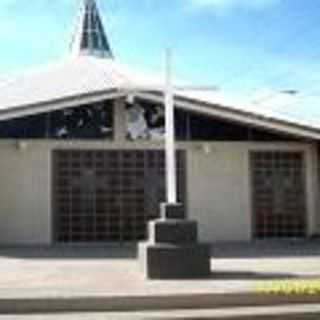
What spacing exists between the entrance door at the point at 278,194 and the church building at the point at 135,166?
0.08 feet

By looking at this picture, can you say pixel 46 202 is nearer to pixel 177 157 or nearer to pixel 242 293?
pixel 177 157

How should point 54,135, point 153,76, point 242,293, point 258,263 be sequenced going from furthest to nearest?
point 153,76, point 54,135, point 258,263, point 242,293

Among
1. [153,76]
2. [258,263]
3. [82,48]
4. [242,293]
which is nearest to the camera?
[242,293]

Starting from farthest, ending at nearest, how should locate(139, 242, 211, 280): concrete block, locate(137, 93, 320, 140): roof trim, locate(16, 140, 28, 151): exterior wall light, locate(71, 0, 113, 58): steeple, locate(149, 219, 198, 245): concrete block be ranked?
locate(71, 0, 113, 58): steeple → locate(16, 140, 28, 151): exterior wall light → locate(137, 93, 320, 140): roof trim → locate(149, 219, 198, 245): concrete block → locate(139, 242, 211, 280): concrete block

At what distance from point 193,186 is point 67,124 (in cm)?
328

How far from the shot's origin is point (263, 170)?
22.2 meters

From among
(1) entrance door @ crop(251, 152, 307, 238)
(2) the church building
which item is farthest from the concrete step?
(1) entrance door @ crop(251, 152, 307, 238)

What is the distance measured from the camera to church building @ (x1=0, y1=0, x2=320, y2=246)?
20.9 metres

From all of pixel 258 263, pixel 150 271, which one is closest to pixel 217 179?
pixel 258 263

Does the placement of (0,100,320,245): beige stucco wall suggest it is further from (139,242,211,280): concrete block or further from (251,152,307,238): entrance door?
(139,242,211,280): concrete block

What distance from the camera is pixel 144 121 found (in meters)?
21.3

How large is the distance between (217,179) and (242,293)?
991 centimetres

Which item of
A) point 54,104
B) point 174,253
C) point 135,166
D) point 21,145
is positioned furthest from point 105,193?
point 174,253

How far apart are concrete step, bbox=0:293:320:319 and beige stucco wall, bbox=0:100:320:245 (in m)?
9.49
